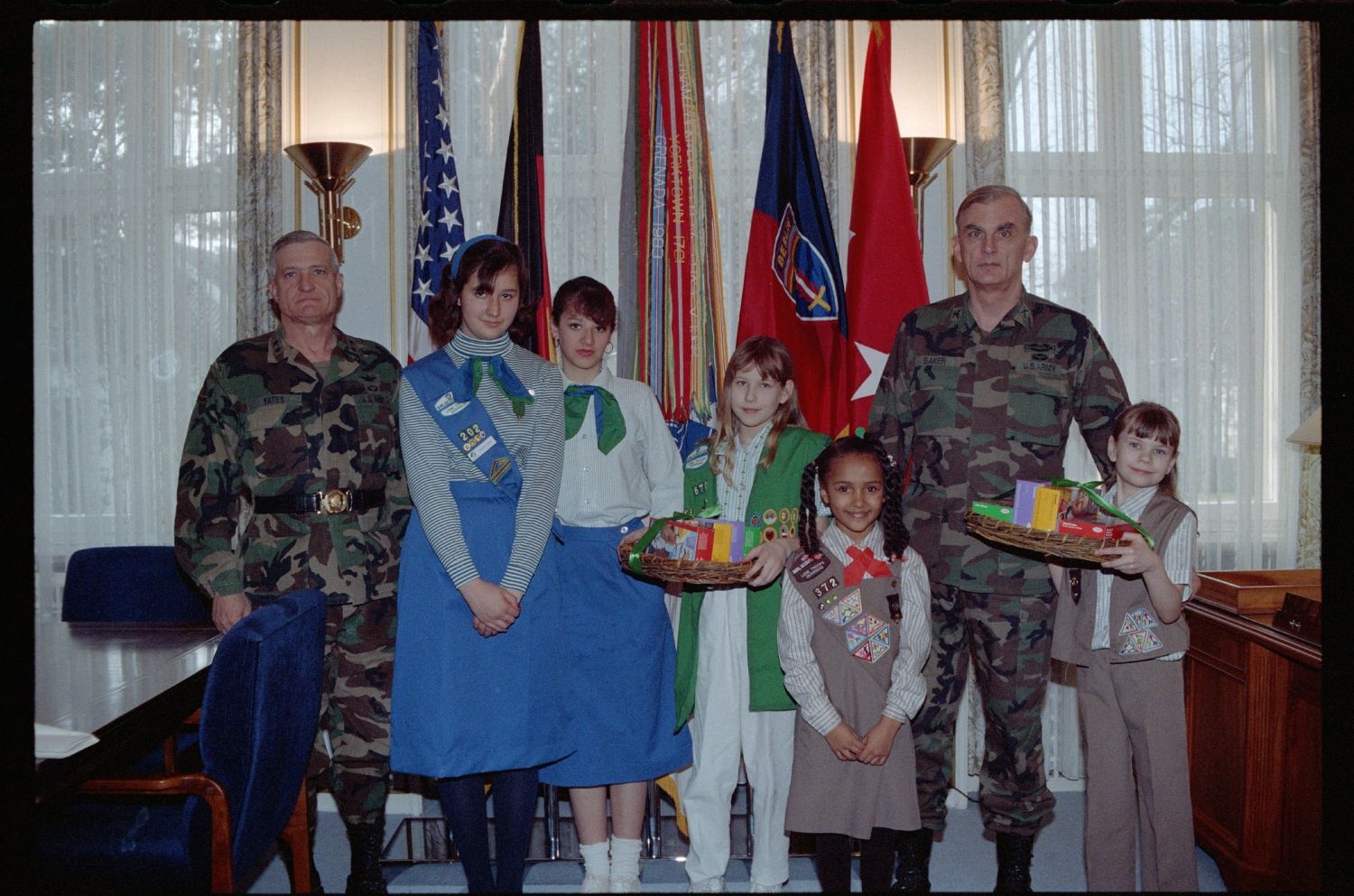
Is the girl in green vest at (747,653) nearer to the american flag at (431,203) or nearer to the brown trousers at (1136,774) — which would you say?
the brown trousers at (1136,774)

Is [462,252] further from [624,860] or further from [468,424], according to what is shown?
[624,860]

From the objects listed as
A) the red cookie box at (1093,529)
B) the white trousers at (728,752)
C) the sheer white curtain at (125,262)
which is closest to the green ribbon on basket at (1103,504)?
the red cookie box at (1093,529)

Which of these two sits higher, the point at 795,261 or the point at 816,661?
the point at 795,261

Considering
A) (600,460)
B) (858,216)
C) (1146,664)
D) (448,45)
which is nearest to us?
(1146,664)

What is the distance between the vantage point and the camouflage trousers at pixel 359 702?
2826 millimetres

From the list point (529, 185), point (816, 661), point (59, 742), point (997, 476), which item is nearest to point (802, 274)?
point (529, 185)

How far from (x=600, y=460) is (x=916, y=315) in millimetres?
979

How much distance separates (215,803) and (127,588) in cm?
146

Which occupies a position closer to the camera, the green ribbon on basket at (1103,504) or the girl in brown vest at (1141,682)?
the green ribbon on basket at (1103,504)

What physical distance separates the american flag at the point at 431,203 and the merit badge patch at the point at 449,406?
3.20ft

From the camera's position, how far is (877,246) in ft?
11.6

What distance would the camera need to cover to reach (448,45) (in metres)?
3.92

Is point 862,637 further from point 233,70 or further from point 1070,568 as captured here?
point 233,70

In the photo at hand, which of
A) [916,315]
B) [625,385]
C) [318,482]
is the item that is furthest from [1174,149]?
[318,482]
